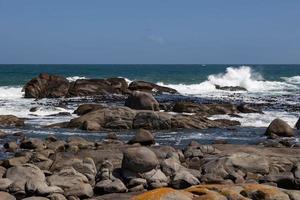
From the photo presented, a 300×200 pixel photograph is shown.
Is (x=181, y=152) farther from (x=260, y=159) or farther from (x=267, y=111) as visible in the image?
(x=267, y=111)

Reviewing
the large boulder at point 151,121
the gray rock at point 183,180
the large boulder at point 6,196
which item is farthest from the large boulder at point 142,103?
the large boulder at point 6,196

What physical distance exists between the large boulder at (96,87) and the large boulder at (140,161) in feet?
115

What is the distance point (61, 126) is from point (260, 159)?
1502cm

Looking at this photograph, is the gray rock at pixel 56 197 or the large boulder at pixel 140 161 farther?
the large boulder at pixel 140 161

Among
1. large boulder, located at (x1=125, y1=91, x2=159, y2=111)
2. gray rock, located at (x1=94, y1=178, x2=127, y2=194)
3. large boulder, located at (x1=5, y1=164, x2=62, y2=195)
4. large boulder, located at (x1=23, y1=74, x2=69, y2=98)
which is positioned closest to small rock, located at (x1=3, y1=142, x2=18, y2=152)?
large boulder, located at (x1=5, y1=164, x2=62, y2=195)

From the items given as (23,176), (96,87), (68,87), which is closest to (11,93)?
(68,87)

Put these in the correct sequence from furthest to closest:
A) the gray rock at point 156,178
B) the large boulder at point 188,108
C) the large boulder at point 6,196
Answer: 1. the large boulder at point 188,108
2. the gray rock at point 156,178
3. the large boulder at point 6,196

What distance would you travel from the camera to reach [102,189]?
47.4ft

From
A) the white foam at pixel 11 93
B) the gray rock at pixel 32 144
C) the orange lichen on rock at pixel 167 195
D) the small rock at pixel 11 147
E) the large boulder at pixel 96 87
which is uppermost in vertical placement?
the orange lichen on rock at pixel 167 195

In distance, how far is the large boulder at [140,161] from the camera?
15.2 metres

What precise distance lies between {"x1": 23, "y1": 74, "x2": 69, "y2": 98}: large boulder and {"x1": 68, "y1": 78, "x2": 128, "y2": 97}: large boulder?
0.80 metres

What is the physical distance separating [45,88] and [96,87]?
4752 millimetres

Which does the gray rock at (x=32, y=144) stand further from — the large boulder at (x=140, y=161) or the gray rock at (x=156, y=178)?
the gray rock at (x=156, y=178)

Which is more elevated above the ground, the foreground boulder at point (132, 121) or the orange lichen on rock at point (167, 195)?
the orange lichen on rock at point (167, 195)
